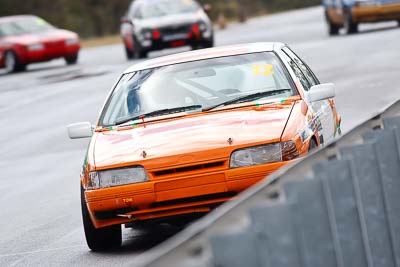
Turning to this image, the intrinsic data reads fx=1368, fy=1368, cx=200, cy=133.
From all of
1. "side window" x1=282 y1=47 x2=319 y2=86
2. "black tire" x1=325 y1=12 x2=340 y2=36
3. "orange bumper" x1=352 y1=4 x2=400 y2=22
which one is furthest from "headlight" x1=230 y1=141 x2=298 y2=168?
"black tire" x1=325 y1=12 x2=340 y2=36

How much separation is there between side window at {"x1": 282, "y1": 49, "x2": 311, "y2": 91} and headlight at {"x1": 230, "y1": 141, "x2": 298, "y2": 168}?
1.74 metres

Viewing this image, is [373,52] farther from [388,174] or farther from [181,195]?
[388,174]

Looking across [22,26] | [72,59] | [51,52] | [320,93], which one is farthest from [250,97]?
[22,26]

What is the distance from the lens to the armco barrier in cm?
420

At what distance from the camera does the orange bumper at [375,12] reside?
33.4 meters

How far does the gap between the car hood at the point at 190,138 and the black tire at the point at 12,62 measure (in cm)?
2953

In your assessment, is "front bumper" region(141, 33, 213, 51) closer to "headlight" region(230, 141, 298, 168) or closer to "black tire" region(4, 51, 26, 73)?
"black tire" region(4, 51, 26, 73)

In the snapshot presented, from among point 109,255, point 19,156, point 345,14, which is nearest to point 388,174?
point 109,255

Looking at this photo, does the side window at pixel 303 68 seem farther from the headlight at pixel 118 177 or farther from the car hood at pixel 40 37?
the car hood at pixel 40 37

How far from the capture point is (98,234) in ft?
31.6

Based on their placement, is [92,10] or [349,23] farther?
[92,10]

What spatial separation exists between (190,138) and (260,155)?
0.57 metres

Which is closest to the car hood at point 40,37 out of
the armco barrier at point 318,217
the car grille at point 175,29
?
the car grille at point 175,29

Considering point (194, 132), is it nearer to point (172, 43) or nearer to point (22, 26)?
point (172, 43)
